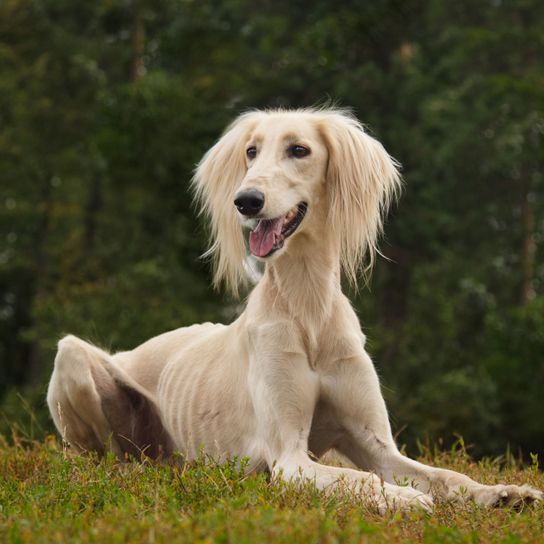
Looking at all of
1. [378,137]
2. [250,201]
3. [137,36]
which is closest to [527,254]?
[378,137]

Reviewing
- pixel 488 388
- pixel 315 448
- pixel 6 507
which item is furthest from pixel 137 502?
→ pixel 488 388

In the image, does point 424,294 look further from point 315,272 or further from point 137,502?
point 137,502

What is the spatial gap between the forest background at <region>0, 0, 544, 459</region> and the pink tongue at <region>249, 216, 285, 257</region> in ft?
A: 48.7

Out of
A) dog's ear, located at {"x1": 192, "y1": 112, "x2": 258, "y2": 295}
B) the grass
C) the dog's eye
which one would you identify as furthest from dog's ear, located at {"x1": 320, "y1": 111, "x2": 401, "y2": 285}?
the grass

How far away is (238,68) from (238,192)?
20.6m

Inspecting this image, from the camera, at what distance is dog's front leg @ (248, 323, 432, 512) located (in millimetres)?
5504

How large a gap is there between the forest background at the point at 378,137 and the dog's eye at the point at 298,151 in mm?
14609

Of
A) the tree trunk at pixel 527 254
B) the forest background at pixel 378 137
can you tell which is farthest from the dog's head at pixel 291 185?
the tree trunk at pixel 527 254

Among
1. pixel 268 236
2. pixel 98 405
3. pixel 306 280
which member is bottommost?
pixel 98 405

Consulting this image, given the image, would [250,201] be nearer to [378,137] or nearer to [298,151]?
[298,151]

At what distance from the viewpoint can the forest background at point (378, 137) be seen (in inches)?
867

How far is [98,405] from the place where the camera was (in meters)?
6.68

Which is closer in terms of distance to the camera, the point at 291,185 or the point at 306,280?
the point at 291,185

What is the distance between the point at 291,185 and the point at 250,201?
36 centimetres
